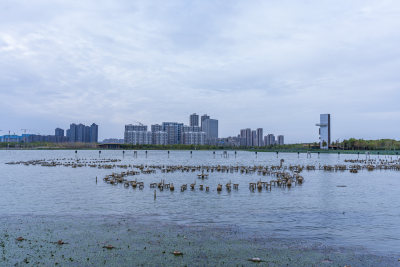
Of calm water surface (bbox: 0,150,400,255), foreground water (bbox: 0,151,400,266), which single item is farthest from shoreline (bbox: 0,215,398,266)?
calm water surface (bbox: 0,150,400,255)

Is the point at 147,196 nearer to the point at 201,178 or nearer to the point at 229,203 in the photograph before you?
the point at 229,203

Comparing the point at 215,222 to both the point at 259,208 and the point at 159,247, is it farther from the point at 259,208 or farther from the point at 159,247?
the point at 159,247

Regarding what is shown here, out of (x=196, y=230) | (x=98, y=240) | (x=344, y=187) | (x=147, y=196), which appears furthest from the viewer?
(x=344, y=187)

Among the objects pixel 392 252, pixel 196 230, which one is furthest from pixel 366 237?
pixel 196 230

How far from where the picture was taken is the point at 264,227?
→ 92.6 feet

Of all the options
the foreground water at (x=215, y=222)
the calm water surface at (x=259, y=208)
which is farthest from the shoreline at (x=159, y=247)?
the calm water surface at (x=259, y=208)

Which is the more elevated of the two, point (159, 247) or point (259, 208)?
point (159, 247)

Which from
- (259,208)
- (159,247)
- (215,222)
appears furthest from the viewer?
(259,208)

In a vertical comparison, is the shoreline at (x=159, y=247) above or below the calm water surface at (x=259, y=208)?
above

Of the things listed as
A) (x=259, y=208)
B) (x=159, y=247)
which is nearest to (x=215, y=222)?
(x=259, y=208)

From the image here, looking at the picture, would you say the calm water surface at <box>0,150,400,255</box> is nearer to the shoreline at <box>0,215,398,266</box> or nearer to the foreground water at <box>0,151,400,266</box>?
the foreground water at <box>0,151,400,266</box>

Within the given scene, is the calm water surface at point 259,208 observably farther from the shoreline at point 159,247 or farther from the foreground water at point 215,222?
the shoreline at point 159,247

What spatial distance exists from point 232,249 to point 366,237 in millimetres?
11329

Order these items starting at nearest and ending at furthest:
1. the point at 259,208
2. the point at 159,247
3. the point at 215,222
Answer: the point at 159,247, the point at 215,222, the point at 259,208
